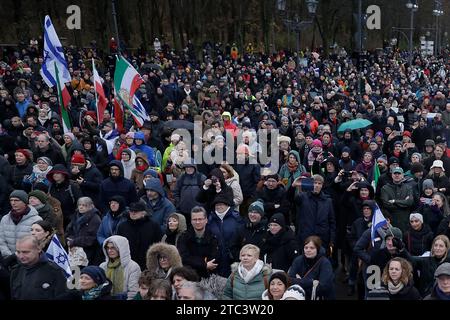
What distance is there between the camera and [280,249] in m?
6.77

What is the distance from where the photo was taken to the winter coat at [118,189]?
848cm

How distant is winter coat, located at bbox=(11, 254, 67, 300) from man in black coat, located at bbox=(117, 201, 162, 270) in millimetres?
1472

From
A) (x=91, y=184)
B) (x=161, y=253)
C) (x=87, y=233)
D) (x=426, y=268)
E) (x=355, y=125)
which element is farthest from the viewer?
(x=355, y=125)

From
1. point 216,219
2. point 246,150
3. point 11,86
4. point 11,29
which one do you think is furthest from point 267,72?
point 216,219

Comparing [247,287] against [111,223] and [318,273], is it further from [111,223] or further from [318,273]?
[111,223]

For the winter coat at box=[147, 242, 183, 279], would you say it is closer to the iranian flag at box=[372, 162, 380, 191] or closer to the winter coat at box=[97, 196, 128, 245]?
the winter coat at box=[97, 196, 128, 245]

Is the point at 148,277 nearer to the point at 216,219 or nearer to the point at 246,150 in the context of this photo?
the point at 216,219

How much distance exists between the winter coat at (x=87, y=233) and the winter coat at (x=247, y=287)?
1.72 meters

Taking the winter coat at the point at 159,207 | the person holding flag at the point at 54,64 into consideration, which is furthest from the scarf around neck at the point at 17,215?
the person holding flag at the point at 54,64

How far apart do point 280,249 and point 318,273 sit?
76 cm

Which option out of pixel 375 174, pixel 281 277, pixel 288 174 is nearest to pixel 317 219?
pixel 288 174

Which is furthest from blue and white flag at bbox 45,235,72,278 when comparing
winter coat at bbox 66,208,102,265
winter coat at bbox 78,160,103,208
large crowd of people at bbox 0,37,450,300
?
winter coat at bbox 78,160,103,208

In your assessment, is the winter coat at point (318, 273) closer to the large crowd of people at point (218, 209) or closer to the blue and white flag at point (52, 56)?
the large crowd of people at point (218, 209)
